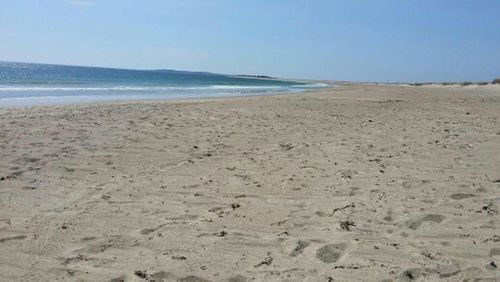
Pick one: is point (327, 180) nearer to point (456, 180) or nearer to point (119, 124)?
point (456, 180)

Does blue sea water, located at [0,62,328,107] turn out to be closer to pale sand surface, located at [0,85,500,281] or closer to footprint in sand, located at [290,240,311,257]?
pale sand surface, located at [0,85,500,281]

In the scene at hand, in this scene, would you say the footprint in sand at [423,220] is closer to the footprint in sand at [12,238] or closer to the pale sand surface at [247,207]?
the pale sand surface at [247,207]

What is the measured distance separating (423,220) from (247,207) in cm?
172

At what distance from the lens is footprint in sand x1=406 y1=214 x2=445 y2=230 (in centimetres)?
422

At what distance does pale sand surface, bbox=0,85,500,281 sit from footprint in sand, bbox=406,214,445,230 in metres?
0.02

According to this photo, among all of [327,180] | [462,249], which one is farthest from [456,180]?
[462,249]

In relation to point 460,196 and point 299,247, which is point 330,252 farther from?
point 460,196

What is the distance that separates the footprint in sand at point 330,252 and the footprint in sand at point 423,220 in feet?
2.66

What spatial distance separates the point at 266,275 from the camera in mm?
3289

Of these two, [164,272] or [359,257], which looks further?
[359,257]

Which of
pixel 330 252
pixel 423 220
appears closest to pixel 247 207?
pixel 330 252

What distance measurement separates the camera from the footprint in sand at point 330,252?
355 centimetres

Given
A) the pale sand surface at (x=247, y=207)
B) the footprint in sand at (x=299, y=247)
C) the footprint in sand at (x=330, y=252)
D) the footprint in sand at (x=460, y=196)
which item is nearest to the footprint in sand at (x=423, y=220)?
the pale sand surface at (x=247, y=207)

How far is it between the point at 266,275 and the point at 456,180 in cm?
337
